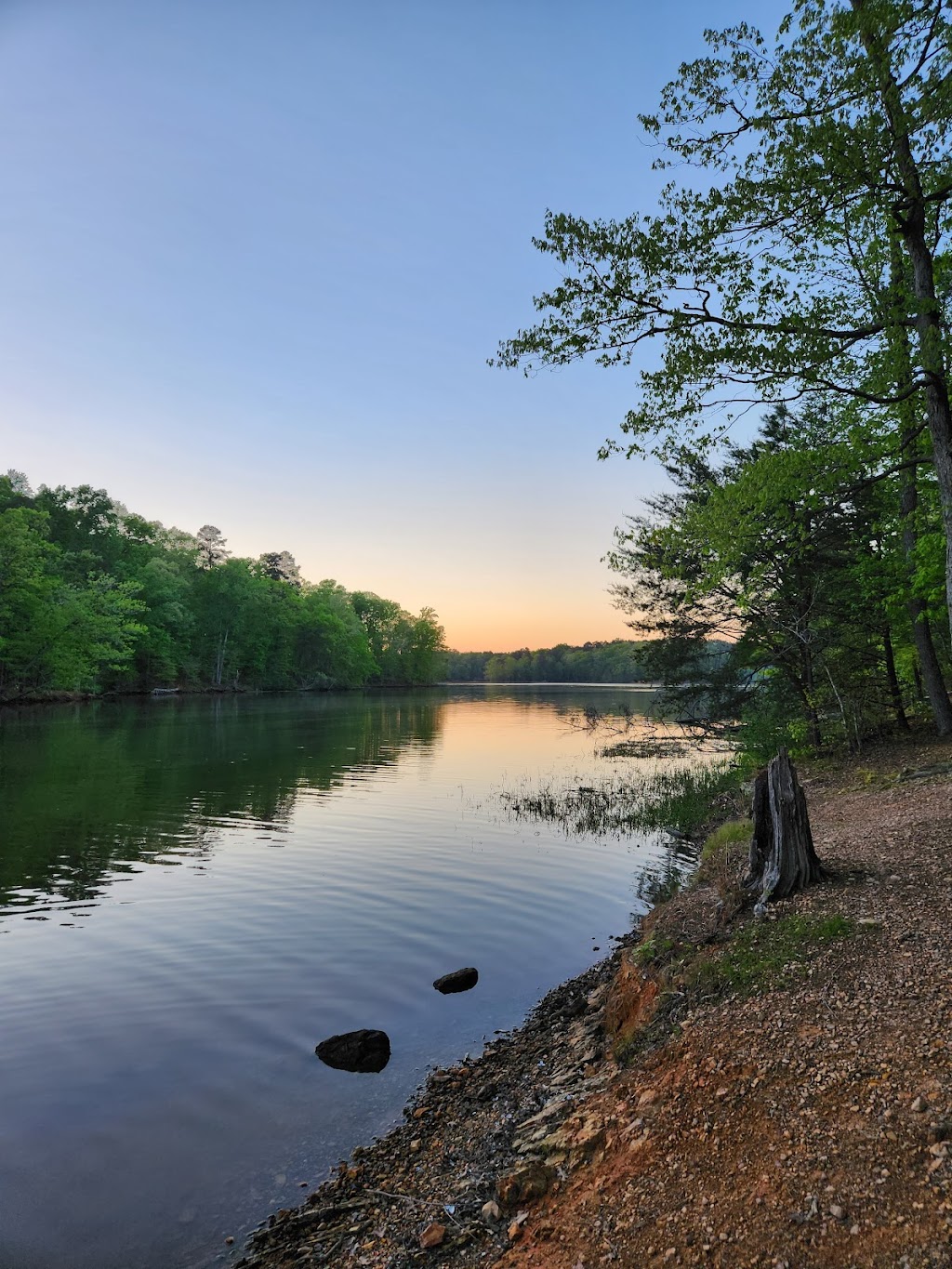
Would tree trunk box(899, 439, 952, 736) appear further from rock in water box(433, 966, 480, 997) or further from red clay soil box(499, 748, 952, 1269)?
rock in water box(433, 966, 480, 997)

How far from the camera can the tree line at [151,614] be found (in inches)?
2292

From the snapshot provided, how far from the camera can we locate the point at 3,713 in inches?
2041

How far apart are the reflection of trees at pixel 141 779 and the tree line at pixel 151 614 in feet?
25.9

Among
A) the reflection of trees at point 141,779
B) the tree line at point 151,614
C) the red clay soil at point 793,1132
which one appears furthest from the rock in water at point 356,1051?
the tree line at point 151,614

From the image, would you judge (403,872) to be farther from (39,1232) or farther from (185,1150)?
(39,1232)

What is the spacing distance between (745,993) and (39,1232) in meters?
5.76

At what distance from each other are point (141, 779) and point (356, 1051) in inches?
838

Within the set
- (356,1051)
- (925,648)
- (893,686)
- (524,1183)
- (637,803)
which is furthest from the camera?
(637,803)

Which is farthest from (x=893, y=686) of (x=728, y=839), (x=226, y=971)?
(x=226, y=971)

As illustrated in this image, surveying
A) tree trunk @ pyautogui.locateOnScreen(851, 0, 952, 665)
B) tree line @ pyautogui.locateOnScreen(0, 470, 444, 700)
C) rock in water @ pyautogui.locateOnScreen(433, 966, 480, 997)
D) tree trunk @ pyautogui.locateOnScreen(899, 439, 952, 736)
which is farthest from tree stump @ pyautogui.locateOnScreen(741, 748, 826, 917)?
tree line @ pyautogui.locateOnScreen(0, 470, 444, 700)

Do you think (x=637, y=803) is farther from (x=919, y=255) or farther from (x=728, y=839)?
(x=919, y=255)

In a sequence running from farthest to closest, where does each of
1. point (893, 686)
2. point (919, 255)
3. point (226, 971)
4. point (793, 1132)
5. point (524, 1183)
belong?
point (893, 686) < point (226, 971) < point (919, 255) < point (524, 1183) < point (793, 1132)

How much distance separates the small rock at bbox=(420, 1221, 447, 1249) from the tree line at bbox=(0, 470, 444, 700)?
199 feet

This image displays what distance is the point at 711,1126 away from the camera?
4.57 meters
